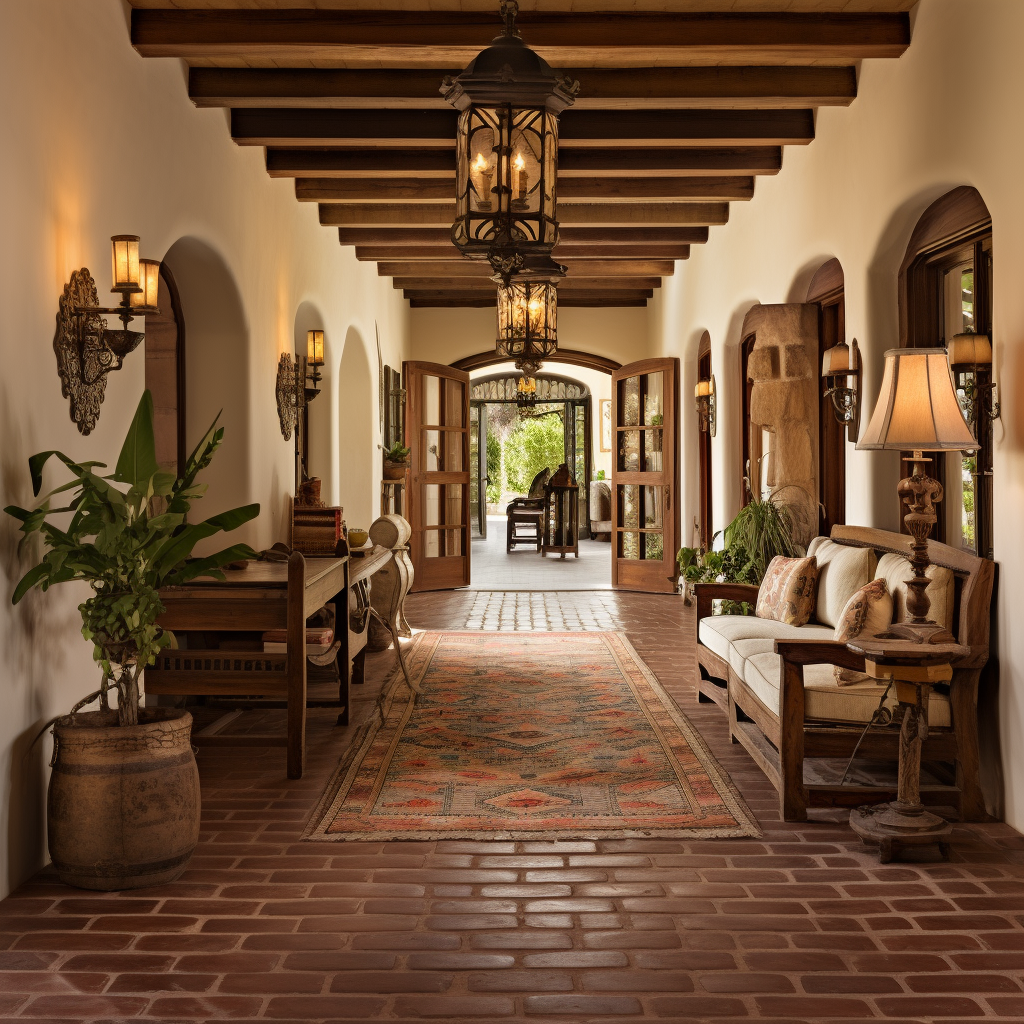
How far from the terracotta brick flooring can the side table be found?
0.30 ft

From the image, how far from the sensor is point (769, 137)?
6.65 m

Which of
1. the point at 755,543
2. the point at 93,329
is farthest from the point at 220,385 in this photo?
the point at 755,543

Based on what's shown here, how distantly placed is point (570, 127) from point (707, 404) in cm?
454

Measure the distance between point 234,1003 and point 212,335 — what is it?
4524 millimetres

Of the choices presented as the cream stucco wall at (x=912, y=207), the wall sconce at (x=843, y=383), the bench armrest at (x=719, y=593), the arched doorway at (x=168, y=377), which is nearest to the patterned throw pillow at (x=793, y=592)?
the bench armrest at (x=719, y=593)

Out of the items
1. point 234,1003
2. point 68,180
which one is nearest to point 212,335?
point 68,180

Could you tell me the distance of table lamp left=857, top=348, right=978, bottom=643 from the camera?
3945 millimetres

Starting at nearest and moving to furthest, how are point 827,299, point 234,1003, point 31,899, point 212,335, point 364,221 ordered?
point 234,1003 < point 31,899 < point 212,335 < point 827,299 < point 364,221

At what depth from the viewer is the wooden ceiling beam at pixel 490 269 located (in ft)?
37.0

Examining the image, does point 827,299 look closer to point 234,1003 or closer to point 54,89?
point 54,89

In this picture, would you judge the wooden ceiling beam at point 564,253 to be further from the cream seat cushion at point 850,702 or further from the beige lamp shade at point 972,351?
the cream seat cushion at point 850,702

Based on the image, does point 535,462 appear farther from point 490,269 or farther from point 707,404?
point 707,404

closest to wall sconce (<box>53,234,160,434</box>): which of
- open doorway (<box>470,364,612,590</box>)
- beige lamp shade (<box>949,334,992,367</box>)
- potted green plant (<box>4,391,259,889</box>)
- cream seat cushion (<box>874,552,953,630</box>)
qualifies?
potted green plant (<box>4,391,259,889</box>)

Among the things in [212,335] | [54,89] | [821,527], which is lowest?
[821,527]
